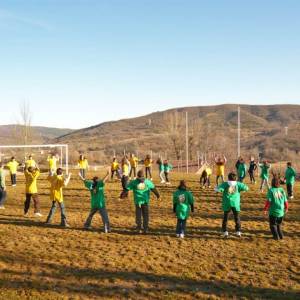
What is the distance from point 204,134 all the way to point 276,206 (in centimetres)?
6967

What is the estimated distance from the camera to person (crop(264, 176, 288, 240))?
1120 centimetres

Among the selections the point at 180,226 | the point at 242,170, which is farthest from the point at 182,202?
the point at 242,170

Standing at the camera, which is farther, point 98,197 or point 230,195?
point 98,197

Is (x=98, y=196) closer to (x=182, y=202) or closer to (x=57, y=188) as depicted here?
(x=57, y=188)

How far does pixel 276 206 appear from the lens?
11.2 metres

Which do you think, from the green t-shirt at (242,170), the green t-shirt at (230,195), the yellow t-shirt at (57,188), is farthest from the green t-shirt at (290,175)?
the yellow t-shirt at (57,188)

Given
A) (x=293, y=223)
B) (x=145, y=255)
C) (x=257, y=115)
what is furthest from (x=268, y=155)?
(x=257, y=115)

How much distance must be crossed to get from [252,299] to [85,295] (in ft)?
9.72

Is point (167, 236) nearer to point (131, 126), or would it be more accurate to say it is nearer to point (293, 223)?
point (293, 223)

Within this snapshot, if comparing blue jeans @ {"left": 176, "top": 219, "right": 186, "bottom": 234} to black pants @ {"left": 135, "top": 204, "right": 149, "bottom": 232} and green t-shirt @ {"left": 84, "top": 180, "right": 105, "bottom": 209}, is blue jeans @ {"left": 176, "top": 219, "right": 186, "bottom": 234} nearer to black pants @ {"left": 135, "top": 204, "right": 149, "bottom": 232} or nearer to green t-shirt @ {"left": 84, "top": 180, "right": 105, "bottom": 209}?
black pants @ {"left": 135, "top": 204, "right": 149, "bottom": 232}

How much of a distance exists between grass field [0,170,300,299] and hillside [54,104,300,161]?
169ft

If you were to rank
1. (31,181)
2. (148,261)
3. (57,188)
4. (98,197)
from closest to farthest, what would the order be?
(148,261)
(98,197)
(57,188)
(31,181)

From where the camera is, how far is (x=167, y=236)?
11.9 metres

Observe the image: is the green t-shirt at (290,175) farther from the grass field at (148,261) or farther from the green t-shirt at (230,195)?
the green t-shirt at (230,195)
